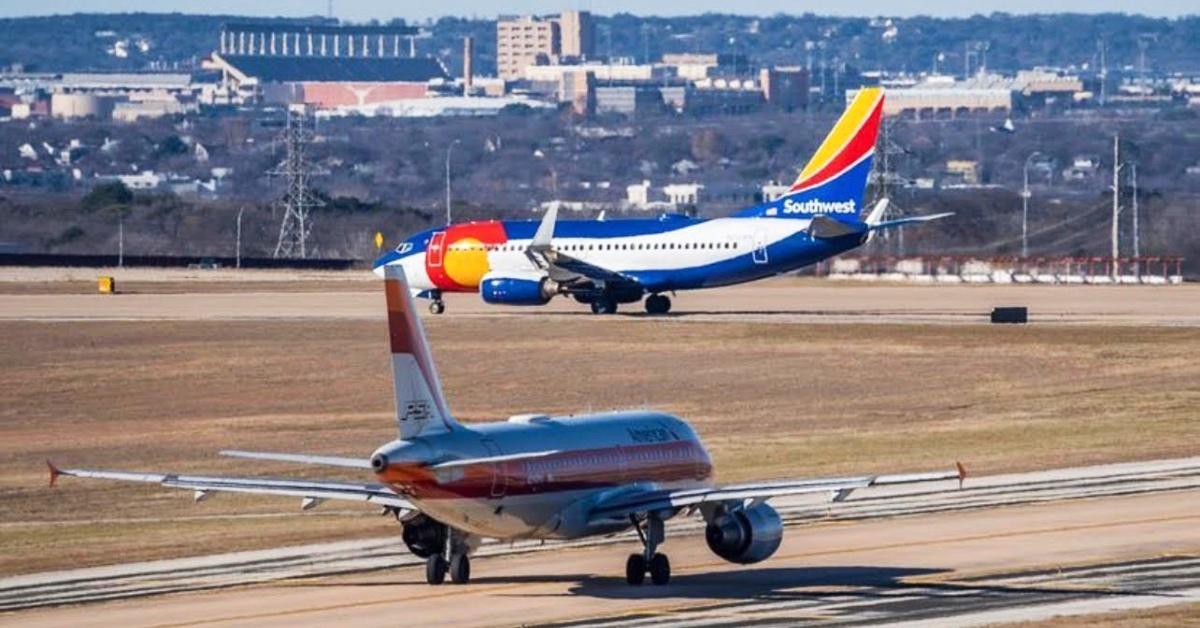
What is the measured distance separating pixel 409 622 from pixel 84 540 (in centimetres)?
1405

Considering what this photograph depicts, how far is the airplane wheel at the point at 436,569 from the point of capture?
144 ft

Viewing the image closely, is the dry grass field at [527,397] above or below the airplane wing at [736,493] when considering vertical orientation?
below

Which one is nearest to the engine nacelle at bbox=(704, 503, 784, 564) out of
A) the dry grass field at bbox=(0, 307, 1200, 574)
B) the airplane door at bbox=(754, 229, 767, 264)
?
the dry grass field at bbox=(0, 307, 1200, 574)

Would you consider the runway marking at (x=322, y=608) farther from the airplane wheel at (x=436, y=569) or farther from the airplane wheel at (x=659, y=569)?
the airplane wheel at (x=659, y=569)

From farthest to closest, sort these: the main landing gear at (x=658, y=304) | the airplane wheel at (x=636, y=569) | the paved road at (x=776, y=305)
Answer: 1. the main landing gear at (x=658, y=304)
2. the paved road at (x=776, y=305)
3. the airplane wheel at (x=636, y=569)

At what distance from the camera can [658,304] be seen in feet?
355

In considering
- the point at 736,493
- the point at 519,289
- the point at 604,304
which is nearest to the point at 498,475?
the point at 736,493

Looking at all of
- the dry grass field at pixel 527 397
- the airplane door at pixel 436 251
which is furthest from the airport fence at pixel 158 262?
the dry grass field at pixel 527 397

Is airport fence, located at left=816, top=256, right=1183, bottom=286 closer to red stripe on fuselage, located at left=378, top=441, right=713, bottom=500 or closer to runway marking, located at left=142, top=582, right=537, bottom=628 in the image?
red stripe on fuselage, located at left=378, top=441, right=713, bottom=500

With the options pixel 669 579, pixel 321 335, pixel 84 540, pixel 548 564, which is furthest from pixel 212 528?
pixel 321 335

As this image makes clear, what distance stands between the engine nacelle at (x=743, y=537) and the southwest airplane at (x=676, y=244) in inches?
2271

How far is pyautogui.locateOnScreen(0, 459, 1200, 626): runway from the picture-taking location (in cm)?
4181

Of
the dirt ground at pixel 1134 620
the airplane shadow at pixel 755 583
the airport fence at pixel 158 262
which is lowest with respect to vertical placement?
the airport fence at pixel 158 262

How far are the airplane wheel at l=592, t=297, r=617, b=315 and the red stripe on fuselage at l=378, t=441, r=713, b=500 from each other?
200ft
